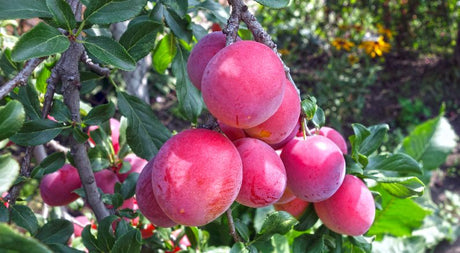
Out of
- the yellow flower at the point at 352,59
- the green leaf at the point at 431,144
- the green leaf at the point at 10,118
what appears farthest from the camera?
the yellow flower at the point at 352,59

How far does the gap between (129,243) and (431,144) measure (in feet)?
4.71

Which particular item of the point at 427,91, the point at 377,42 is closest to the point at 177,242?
the point at 377,42

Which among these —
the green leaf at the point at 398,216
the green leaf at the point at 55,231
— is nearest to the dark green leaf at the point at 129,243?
the green leaf at the point at 55,231

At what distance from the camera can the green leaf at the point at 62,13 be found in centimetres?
52

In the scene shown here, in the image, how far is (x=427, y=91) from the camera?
3.48m

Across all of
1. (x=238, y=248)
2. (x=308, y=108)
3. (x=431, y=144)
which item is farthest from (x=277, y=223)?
(x=431, y=144)

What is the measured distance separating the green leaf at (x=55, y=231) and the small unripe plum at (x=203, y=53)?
0.36 metres

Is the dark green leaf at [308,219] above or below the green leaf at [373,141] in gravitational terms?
below

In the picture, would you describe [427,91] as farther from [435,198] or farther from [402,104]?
[435,198]

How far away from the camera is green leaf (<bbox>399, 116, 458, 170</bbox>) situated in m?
1.68

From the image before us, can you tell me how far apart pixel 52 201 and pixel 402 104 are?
2.90 metres

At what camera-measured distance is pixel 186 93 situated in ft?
2.69

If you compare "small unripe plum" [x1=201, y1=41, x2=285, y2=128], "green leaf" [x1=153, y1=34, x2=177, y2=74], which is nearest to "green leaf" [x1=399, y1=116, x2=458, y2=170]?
"green leaf" [x1=153, y1=34, x2=177, y2=74]

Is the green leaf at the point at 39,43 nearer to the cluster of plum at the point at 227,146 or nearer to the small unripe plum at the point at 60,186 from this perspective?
the cluster of plum at the point at 227,146
